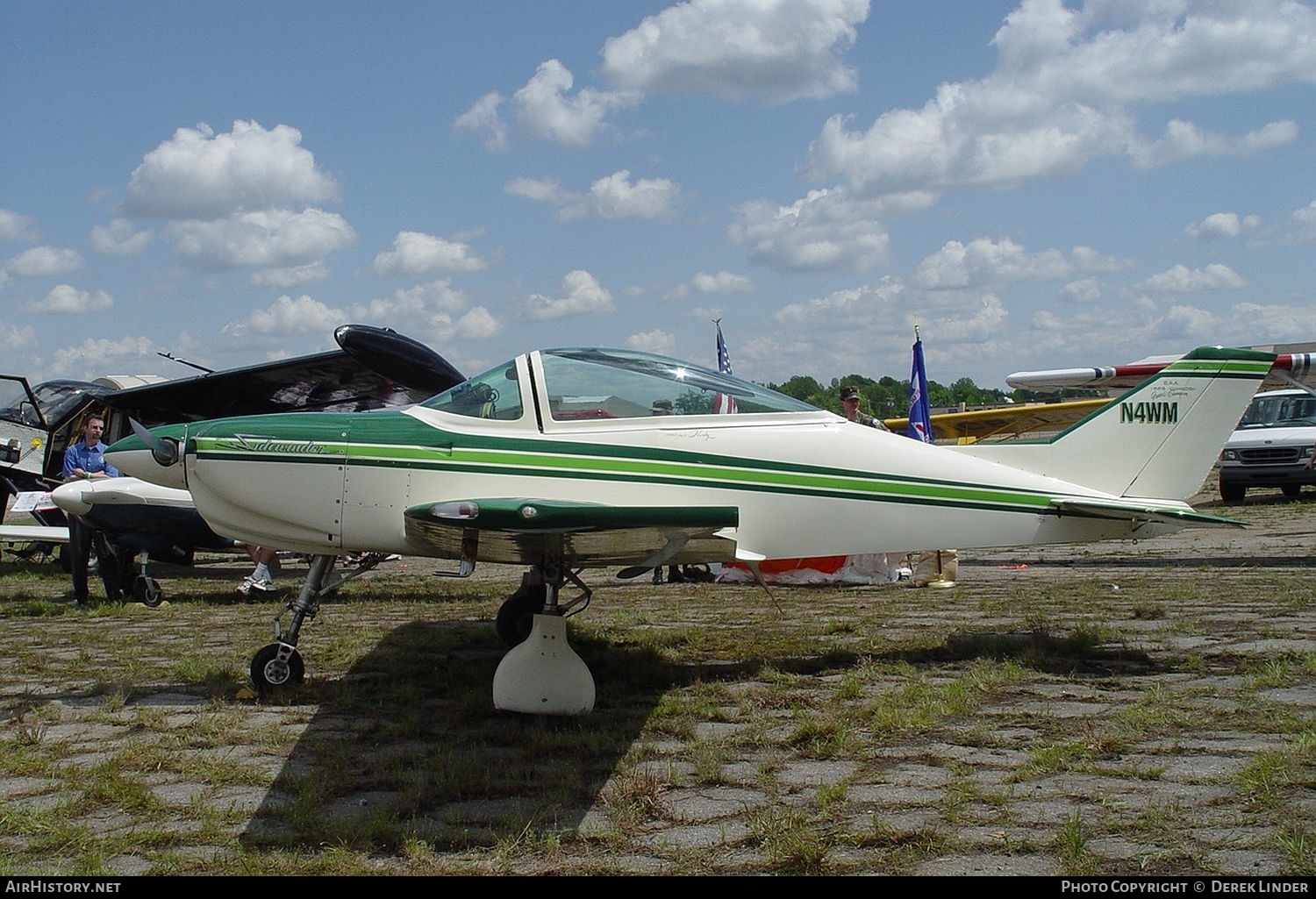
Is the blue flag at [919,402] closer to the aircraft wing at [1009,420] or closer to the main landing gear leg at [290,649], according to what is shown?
the main landing gear leg at [290,649]

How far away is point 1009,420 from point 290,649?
25.6m

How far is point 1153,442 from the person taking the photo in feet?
19.3

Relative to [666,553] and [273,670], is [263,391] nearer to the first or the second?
[273,670]

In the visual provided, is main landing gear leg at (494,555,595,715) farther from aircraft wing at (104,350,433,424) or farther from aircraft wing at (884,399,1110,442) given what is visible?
aircraft wing at (884,399,1110,442)

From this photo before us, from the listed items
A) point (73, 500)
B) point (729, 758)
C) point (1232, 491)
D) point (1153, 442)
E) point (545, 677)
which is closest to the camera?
point (729, 758)

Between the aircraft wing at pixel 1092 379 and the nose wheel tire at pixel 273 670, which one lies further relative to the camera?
the aircraft wing at pixel 1092 379

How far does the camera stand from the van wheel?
685 inches

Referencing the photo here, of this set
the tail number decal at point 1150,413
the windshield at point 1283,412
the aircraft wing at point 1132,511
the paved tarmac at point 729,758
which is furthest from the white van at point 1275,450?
the aircraft wing at point 1132,511

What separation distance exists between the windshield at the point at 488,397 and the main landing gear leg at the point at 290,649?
1.04m

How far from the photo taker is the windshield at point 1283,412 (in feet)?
58.4

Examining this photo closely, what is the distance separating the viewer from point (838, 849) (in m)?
3.10

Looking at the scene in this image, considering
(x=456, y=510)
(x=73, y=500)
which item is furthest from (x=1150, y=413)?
(x=73, y=500)
